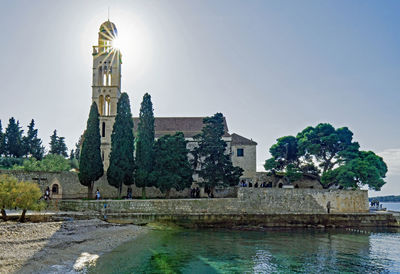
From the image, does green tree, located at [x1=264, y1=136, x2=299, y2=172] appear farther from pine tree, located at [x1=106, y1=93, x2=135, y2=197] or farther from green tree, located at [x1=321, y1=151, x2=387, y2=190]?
pine tree, located at [x1=106, y1=93, x2=135, y2=197]

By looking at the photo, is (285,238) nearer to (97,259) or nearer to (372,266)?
(372,266)

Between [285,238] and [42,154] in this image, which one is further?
[42,154]

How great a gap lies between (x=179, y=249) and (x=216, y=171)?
13.6 m

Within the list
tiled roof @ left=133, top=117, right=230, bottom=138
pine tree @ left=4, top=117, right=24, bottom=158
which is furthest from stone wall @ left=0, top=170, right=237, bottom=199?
pine tree @ left=4, top=117, right=24, bottom=158

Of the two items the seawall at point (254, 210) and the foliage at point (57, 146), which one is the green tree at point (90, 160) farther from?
the foliage at point (57, 146)

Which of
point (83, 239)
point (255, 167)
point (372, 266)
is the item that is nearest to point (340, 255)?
point (372, 266)

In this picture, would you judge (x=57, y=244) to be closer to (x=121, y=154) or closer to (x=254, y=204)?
(x=121, y=154)

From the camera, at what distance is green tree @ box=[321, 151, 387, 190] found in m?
30.2

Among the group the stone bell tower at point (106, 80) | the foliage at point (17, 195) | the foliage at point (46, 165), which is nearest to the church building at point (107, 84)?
the stone bell tower at point (106, 80)

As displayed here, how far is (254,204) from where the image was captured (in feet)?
92.2

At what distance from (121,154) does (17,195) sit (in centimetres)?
1012

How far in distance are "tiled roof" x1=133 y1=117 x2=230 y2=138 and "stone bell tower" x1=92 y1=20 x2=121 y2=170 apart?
4487 mm

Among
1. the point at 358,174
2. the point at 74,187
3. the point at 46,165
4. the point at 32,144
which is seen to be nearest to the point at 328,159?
the point at 358,174

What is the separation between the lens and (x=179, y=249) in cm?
1623
